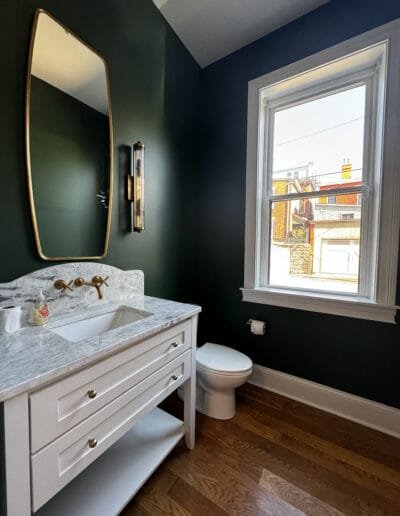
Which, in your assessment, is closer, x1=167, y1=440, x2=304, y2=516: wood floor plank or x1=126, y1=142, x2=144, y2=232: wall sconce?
x1=167, y1=440, x2=304, y2=516: wood floor plank

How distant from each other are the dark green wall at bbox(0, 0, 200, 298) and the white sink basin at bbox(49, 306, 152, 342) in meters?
0.31

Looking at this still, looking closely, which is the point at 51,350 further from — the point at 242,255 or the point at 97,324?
the point at 242,255

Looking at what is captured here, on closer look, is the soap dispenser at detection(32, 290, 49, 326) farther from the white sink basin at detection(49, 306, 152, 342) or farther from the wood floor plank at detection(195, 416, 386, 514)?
the wood floor plank at detection(195, 416, 386, 514)

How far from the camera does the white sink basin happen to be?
1.07m

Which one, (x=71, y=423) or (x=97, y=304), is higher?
(x=97, y=304)

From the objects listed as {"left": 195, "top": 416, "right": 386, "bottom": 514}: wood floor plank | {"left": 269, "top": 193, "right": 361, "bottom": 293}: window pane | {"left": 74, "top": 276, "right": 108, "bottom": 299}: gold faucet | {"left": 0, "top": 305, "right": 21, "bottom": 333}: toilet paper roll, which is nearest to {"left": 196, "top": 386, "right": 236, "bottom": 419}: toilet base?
{"left": 195, "top": 416, "right": 386, "bottom": 514}: wood floor plank

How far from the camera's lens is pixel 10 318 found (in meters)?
0.91

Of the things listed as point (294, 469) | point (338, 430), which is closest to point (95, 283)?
point (294, 469)

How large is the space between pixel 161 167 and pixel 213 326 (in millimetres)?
1468

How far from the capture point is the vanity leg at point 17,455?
568mm

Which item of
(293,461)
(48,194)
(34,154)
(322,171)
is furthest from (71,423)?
(322,171)

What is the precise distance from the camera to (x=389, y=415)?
146 cm

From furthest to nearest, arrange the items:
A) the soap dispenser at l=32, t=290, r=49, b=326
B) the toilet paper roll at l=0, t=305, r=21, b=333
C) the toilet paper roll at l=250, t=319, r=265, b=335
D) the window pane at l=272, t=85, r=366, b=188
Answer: the toilet paper roll at l=250, t=319, r=265, b=335, the window pane at l=272, t=85, r=366, b=188, the soap dispenser at l=32, t=290, r=49, b=326, the toilet paper roll at l=0, t=305, r=21, b=333

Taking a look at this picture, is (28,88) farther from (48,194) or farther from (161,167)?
(161,167)
